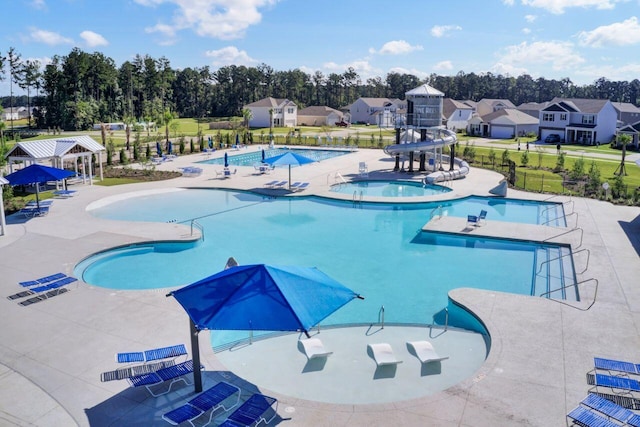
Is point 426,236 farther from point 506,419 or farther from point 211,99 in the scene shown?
point 211,99

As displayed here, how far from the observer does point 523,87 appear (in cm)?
15800

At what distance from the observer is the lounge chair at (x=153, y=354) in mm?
10617

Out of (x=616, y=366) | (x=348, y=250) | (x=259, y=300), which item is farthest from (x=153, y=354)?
(x=348, y=250)

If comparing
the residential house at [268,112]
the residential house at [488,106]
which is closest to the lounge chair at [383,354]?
the residential house at [268,112]

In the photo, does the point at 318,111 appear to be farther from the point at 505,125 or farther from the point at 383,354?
the point at 383,354

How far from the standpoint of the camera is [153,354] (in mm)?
10867

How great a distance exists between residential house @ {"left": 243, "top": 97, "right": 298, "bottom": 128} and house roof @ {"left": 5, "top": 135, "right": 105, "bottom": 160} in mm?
53156

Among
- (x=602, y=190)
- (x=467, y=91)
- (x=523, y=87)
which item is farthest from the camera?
(x=523, y=87)

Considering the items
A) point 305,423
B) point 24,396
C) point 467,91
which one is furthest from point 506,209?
point 467,91

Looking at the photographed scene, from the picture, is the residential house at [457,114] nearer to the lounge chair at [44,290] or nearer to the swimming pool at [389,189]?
the swimming pool at [389,189]

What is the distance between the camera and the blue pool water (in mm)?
17375

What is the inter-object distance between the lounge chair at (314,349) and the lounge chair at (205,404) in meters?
2.18

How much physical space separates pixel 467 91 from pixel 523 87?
39.2 meters

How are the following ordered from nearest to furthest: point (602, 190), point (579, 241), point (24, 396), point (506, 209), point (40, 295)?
point (24, 396)
point (40, 295)
point (579, 241)
point (506, 209)
point (602, 190)
